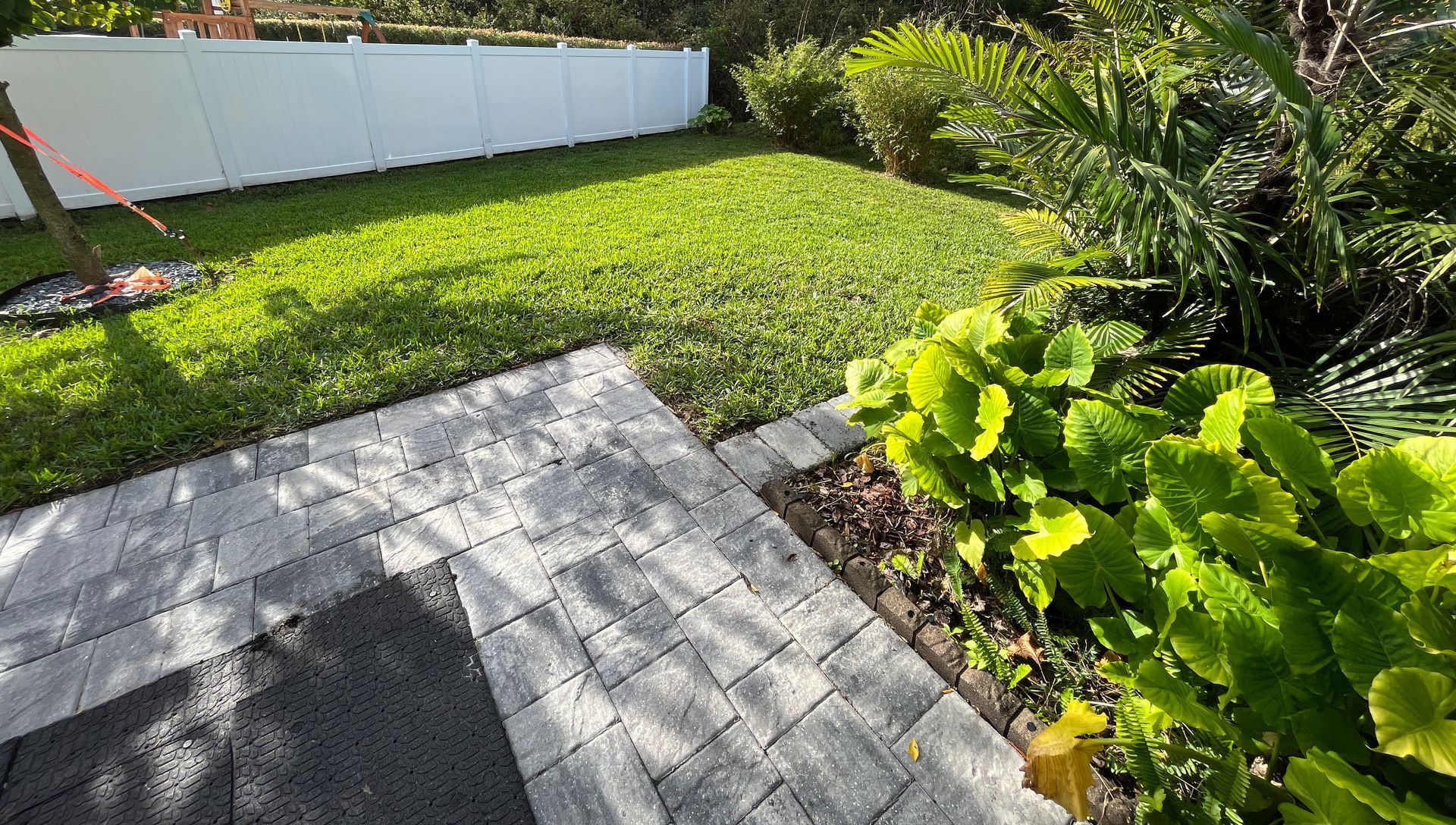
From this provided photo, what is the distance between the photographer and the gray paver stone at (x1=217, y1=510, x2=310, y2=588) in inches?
81.9

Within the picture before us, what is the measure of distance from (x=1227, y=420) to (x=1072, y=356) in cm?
48

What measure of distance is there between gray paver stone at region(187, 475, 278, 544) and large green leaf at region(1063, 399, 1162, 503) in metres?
2.89

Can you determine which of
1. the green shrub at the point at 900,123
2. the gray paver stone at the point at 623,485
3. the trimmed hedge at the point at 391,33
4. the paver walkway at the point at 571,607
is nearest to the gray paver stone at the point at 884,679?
the paver walkway at the point at 571,607

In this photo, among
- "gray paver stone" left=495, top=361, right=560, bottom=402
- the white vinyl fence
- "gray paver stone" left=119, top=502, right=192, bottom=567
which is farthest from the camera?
the white vinyl fence

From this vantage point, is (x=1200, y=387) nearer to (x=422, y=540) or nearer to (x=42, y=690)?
(x=422, y=540)

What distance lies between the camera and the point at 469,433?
111 inches

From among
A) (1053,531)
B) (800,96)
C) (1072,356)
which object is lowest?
(1053,531)

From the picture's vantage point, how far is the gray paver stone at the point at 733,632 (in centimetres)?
183

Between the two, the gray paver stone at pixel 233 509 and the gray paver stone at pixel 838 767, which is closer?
the gray paver stone at pixel 838 767

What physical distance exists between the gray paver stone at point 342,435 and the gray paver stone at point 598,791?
1.87 metres

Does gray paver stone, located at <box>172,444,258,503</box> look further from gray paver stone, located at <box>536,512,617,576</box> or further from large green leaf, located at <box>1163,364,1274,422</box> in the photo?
large green leaf, located at <box>1163,364,1274,422</box>

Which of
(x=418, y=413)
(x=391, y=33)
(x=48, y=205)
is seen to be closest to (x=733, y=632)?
(x=418, y=413)

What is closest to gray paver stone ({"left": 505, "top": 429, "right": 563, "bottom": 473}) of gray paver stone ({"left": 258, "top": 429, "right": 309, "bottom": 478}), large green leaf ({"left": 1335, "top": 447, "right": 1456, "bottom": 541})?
gray paver stone ({"left": 258, "top": 429, "right": 309, "bottom": 478})

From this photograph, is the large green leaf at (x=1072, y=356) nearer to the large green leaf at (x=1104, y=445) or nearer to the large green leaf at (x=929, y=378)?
the large green leaf at (x=1104, y=445)
